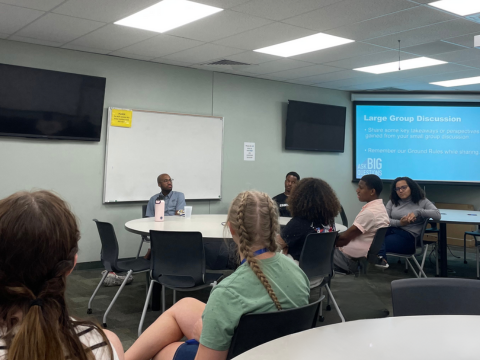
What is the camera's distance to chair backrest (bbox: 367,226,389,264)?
3.72m

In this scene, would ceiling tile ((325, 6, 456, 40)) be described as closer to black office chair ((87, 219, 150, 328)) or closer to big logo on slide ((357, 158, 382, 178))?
black office chair ((87, 219, 150, 328))

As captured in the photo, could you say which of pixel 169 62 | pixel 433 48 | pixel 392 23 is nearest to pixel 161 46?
pixel 169 62

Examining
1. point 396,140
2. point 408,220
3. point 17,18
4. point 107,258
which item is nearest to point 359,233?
point 408,220

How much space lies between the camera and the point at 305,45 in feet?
16.6

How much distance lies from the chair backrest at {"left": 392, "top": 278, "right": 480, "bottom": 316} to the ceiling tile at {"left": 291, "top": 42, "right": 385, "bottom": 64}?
366 cm

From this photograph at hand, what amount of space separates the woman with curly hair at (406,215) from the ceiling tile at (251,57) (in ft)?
7.19

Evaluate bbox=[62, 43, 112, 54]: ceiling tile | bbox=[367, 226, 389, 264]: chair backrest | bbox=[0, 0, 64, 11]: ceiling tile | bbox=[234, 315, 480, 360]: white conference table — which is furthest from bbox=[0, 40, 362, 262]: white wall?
bbox=[234, 315, 480, 360]: white conference table

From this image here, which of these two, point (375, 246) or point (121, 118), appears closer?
point (375, 246)

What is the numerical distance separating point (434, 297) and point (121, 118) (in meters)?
4.66

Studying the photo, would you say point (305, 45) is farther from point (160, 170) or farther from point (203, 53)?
point (160, 170)

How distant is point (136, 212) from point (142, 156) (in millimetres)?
738

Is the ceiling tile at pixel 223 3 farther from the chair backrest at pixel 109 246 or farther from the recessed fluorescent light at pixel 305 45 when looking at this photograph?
the chair backrest at pixel 109 246

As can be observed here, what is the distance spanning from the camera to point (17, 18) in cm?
421

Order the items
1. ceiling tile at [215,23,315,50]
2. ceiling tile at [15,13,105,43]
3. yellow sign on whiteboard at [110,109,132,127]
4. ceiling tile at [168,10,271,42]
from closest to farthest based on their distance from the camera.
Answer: ceiling tile at [168,10,271,42] < ceiling tile at [15,13,105,43] < ceiling tile at [215,23,315,50] < yellow sign on whiteboard at [110,109,132,127]
